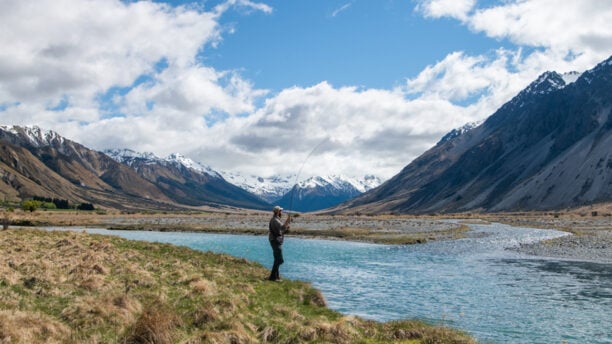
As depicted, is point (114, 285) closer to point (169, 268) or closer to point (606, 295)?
point (169, 268)

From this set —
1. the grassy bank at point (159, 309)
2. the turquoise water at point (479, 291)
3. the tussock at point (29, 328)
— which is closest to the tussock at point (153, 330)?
the grassy bank at point (159, 309)

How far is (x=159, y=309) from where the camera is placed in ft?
50.3

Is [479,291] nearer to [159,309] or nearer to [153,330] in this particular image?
[159,309]

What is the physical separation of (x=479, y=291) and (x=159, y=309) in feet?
57.5

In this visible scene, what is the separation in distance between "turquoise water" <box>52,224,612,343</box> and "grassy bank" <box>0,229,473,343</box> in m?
2.86

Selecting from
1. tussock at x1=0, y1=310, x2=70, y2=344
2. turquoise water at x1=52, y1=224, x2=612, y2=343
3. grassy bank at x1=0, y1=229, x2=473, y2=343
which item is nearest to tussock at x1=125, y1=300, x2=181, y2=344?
grassy bank at x1=0, y1=229, x2=473, y2=343

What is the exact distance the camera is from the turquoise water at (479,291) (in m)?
18.6

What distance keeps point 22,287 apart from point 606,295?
26368 millimetres

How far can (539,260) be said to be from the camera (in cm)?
4078

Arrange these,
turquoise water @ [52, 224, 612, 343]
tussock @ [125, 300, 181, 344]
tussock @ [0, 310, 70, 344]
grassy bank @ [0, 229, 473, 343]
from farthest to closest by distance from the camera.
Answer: turquoise water @ [52, 224, 612, 343] < grassy bank @ [0, 229, 473, 343] < tussock @ [125, 300, 181, 344] < tussock @ [0, 310, 70, 344]

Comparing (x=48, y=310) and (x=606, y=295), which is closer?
(x=48, y=310)

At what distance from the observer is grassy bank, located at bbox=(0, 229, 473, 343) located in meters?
12.9

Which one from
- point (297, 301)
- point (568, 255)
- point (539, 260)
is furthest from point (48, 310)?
point (568, 255)

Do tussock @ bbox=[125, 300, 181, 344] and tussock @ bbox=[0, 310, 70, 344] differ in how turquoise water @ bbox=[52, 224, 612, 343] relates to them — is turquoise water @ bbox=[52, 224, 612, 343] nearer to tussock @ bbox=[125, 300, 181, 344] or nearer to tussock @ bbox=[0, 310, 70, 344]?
tussock @ bbox=[125, 300, 181, 344]
